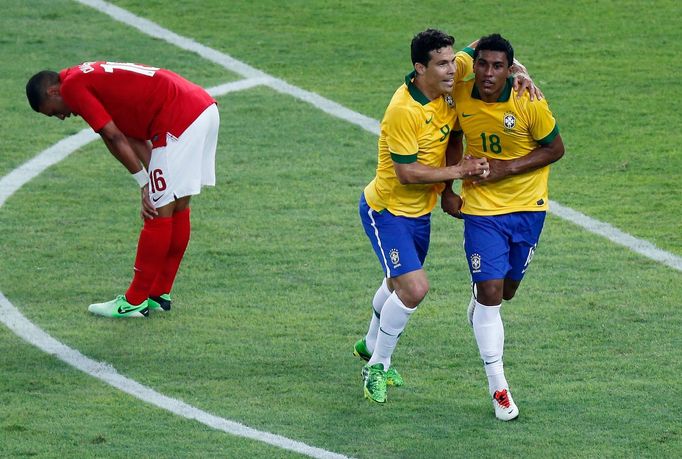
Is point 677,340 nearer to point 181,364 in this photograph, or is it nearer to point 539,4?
point 181,364

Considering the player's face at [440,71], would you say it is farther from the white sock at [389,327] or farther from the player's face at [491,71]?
the white sock at [389,327]

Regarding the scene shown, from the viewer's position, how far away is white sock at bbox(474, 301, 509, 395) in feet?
23.5

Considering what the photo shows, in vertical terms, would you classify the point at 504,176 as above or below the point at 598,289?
above

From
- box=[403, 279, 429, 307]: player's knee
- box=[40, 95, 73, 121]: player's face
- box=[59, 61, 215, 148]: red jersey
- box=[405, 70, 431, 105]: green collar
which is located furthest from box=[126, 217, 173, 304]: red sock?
box=[405, 70, 431, 105]: green collar

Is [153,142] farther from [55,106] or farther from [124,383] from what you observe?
[124,383]

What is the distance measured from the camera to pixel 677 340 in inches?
320

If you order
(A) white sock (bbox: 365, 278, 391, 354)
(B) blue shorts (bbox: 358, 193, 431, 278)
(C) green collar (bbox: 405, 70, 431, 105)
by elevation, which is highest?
(C) green collar (bbox: 405, 70, 431, 105)

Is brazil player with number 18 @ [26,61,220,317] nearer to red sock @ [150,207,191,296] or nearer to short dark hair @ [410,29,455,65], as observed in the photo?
red sock @ [150,207,191,296]

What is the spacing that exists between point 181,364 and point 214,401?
0.61 m

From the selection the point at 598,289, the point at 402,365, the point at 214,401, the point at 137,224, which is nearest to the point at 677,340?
the point at 598,289

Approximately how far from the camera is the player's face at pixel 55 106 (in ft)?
27.5

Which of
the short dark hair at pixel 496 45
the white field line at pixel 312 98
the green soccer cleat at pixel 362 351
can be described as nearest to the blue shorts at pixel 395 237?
the green soccer cleat at pixel 362 351

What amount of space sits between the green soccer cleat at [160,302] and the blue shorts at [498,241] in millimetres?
2349

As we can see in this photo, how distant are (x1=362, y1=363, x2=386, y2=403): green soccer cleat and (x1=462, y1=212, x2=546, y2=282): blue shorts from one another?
0.72m
